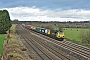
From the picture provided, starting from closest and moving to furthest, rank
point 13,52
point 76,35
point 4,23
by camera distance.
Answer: point 13,52 → point 4,23 → point 76,35

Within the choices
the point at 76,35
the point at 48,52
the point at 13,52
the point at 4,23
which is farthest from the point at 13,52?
the point at 76,35

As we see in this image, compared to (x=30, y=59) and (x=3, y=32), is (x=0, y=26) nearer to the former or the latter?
(x=3, y=32)

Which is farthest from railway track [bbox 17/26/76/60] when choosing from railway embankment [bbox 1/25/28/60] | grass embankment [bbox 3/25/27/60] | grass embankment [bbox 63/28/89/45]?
grass embankment [bbox 63/28/89/45]

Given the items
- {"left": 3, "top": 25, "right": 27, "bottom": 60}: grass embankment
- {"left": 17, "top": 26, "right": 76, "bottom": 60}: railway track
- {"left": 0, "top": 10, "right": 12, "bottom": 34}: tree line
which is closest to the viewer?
{"left": 3, "top": 25, "right": 27, "bottom": 60}: grass embankment

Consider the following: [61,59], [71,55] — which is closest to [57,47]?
[71,55]

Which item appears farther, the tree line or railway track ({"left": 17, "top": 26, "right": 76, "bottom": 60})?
the tree line

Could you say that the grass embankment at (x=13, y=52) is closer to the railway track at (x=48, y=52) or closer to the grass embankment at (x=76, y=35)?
the railway track at (x=48, y=52)

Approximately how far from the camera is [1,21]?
8656 cm

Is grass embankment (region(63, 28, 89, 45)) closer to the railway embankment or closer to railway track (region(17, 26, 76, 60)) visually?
railway track (region(17, 26, 76, 60))

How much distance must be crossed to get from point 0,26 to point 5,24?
7.76ft

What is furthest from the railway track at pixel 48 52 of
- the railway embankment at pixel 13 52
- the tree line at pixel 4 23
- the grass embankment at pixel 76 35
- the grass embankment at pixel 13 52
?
the tree line at pixel 4 23

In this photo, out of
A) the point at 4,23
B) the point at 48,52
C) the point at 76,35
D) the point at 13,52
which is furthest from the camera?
the point at 76,35

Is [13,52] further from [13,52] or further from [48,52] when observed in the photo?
[48,52]

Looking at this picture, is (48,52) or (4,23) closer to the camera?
(48,52)
